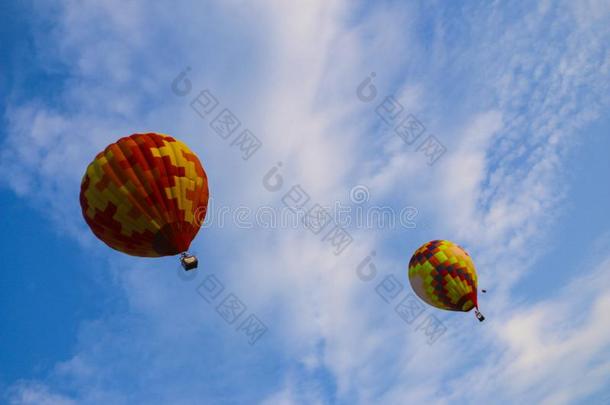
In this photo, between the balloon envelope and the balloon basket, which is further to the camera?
the balloon envelope

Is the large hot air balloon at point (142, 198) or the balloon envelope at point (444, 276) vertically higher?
the large hot air balloon at point (142, 198)

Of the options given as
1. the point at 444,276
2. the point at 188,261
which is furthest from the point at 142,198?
the point at 444,276

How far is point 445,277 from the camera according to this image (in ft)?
76.2

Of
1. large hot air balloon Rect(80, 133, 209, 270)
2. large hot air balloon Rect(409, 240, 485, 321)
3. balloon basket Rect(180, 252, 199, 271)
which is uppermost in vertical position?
large hot air balloon Rect(80, 133, 209, 270)

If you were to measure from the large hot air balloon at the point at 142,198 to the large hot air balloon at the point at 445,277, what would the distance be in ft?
44.2

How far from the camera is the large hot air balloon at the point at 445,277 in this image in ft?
74.2

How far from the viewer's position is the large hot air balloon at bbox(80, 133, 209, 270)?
15398mm

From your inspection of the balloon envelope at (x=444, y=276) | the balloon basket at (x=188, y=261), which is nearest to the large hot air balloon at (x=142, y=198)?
the balloon basket at (x=188, y=261)

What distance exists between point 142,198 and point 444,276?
52.2ft

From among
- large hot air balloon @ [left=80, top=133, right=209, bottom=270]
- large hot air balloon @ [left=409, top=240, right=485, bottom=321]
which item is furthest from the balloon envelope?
large hot air balloon @ [left=80, top=133, right=209, bottom=270]

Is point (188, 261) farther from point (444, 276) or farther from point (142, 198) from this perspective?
point (444, 276)

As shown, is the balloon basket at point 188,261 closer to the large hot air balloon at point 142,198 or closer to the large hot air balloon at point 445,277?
the large hot air balloon at point 142,198

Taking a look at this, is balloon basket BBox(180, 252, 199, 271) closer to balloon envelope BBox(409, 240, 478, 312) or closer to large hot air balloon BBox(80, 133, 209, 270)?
large hot air balloon BBox(80, 133, 209, 270)

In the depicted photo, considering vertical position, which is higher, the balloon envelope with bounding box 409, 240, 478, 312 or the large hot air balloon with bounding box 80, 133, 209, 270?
the large hot air balloon with bounding box 80, 133, 209, 270
